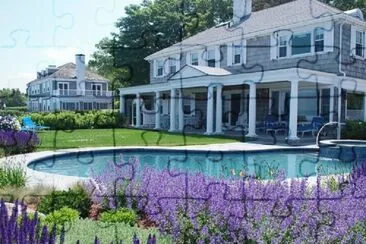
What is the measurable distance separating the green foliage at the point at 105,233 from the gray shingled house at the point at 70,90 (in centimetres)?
4643

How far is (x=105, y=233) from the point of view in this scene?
466cm

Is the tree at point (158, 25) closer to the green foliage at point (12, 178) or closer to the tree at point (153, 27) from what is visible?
the tree at point (153, 27)

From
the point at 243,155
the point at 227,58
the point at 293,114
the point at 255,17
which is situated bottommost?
the point at 243,155

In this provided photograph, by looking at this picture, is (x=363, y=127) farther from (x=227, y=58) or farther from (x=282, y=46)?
(x=227, y=58)

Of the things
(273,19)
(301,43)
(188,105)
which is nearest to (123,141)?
(301,43)

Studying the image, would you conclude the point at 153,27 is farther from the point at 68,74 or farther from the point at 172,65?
the point at 68,74

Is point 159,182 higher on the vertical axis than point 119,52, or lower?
lower

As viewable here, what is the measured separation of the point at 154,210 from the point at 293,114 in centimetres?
1539

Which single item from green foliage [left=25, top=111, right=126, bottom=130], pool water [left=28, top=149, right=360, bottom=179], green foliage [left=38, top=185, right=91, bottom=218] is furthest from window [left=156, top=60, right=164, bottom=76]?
green foliage [left=38, top=185, right=91, bottom=218]

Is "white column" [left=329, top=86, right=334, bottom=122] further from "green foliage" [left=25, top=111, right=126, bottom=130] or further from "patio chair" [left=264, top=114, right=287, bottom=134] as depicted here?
"green foliage" [left=25, top=111, right=126, bottom=130]

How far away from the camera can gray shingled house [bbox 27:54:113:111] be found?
53.1 metres

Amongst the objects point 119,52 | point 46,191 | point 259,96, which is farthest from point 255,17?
point 46,191

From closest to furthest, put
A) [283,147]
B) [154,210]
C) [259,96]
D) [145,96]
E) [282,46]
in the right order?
[154,210] → [283,147] → [282,46] → [259,96] → [145,96]

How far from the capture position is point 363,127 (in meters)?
21.1
